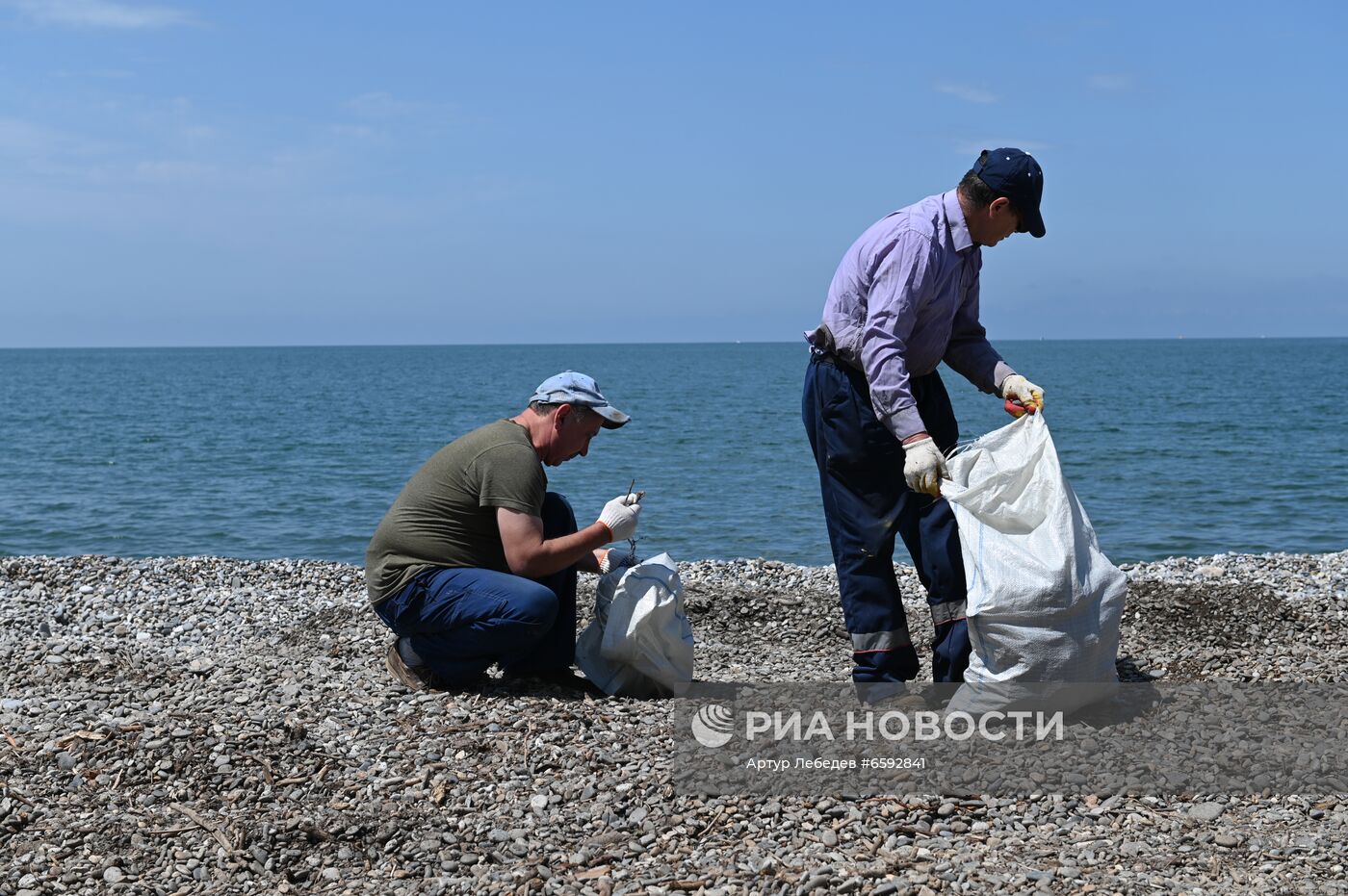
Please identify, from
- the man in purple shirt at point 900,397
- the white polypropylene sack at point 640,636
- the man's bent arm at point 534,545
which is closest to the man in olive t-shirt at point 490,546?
the man's bent arm at point 534,545

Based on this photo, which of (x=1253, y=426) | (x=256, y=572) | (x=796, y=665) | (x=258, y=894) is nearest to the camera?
(x=258, y=894)

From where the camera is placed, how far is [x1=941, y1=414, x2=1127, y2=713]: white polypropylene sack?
4.22 metres

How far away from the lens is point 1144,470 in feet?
69.0

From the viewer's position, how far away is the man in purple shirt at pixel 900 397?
438 cm

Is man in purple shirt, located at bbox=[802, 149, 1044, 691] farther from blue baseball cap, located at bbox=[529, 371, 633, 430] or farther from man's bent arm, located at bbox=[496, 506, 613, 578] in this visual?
man's bent arm, located at bbox=[496, 506, 613, 578]

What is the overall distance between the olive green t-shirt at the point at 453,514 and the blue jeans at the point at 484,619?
0.08 m

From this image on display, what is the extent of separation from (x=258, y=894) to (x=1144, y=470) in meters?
19.9

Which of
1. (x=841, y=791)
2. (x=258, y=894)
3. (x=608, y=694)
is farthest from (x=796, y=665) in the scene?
(x=258, y=894)

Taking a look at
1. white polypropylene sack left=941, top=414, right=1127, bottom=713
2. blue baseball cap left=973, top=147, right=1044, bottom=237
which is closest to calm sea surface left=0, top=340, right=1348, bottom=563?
white polypropylene sack left=941, top=414, right=1127, bottom=713

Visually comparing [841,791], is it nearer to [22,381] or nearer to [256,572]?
[256,572]

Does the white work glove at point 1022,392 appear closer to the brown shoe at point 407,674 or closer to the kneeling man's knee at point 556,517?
the kneeling man's knee at point 556,517

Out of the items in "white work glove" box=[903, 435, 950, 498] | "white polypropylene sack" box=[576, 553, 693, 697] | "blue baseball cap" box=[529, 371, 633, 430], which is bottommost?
"white polypropylene sack" box=[576, 553, 693, 697]

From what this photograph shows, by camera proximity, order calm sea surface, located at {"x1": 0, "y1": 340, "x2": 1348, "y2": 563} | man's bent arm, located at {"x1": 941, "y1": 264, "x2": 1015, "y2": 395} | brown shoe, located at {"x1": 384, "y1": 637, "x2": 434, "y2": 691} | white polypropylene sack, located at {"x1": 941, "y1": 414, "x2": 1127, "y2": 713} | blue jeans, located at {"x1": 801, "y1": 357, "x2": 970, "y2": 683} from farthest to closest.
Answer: calm sea surface, located at {"x1": 0, "y1": 340, "x2": 1348, "y2": 563} < brown shoe, located at {"x1": 384, "y1": 637, "x2": 434, "y2": 691} < man's bent arm, located at {"x1": 941, "y1": 264, "x2": 1015, "y2": 395} < blue jeans, located at {"x1": 801, "y1": 357, "x2": 970, "y2": 683} < white polypropylene sack, located at {"x1": 941, "y1": 414, "x2": 1127, "y2": 713}

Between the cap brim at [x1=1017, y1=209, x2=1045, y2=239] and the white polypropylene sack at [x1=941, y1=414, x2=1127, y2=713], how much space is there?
0.71m
